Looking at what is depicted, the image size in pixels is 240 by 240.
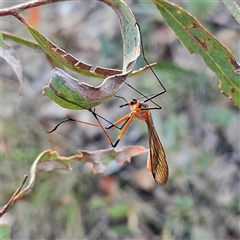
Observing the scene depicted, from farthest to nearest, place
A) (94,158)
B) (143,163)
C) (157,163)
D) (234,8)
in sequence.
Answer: (143,163)
(157,163)
(94,158)
(234,8)

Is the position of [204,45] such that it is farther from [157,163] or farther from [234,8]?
[157,163]

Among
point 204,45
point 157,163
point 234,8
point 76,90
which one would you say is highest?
point 234,8

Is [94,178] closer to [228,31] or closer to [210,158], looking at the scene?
[210,158]

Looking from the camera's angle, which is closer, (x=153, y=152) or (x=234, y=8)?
(x=234, y=8)

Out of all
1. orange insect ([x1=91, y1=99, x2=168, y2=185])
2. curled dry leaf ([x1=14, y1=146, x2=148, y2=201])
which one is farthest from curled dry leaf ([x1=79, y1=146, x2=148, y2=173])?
orange insect ([x1=91, y1=99, x2=168, y2=185])

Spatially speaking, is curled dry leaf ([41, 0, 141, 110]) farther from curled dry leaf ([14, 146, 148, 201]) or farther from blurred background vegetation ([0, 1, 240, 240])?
blurred background vegetation ([0, 1, 240, 240])

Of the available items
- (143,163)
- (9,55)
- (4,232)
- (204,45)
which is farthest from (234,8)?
(143,163)

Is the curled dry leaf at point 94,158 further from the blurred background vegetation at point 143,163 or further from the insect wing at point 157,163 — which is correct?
the blurred background vegetation at point 143,163

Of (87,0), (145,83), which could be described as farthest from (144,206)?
(87,0)

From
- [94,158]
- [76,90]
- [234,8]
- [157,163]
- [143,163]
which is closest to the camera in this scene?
[76,90]
